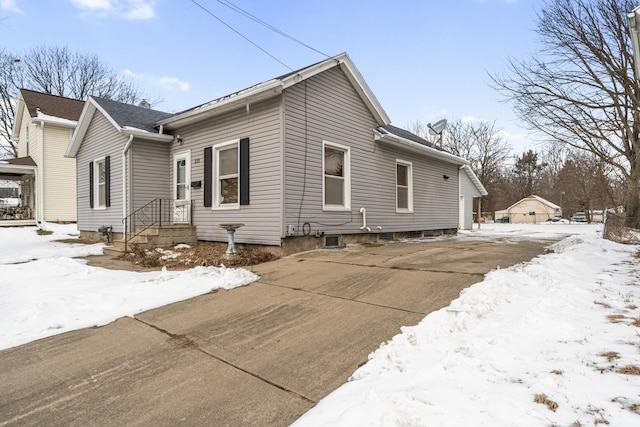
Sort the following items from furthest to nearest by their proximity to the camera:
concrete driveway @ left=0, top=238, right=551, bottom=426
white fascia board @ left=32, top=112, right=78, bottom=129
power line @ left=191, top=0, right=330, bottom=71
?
white fascia board @ left=32, top=112, right=78, bottom=129 < power line @ left=191, top=0, right=330, bottom=71 < concrete driveway @ left=0, top=238, right=551, bottom=426

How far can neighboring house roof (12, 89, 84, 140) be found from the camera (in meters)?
15.3

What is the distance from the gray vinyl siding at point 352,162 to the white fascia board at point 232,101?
0.48 meters

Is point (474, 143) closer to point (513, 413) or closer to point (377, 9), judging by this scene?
point (377, 9)

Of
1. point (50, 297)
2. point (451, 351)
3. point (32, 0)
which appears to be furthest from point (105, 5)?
point (451, 351)

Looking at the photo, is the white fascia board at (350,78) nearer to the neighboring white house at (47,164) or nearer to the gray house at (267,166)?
the gray house at (267,166)

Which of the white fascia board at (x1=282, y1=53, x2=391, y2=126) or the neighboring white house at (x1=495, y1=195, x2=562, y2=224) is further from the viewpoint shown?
the neighboring white house at (x1=495, y1=195, x2=562, y2=224)

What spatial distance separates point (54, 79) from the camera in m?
25.1

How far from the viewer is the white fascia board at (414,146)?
30.6ft

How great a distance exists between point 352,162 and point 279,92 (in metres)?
2.84

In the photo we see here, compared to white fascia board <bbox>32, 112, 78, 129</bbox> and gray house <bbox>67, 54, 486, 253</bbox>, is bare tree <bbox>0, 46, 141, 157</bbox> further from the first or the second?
gray house <bbox>67, 54, 486, 253</bbox>

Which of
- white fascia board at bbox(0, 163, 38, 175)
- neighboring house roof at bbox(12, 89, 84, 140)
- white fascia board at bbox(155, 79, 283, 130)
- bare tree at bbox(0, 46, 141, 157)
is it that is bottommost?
white fascia board at bbox(0, 163, 38, 175)

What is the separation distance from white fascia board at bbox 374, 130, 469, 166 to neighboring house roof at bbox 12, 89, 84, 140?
1512cm

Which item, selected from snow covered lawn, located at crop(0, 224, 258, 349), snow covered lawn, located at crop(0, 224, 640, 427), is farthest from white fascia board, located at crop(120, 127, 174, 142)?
snow covered lawn, located at crop(0, 224, 640, 427)

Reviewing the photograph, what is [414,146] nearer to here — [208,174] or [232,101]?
[232,101]
